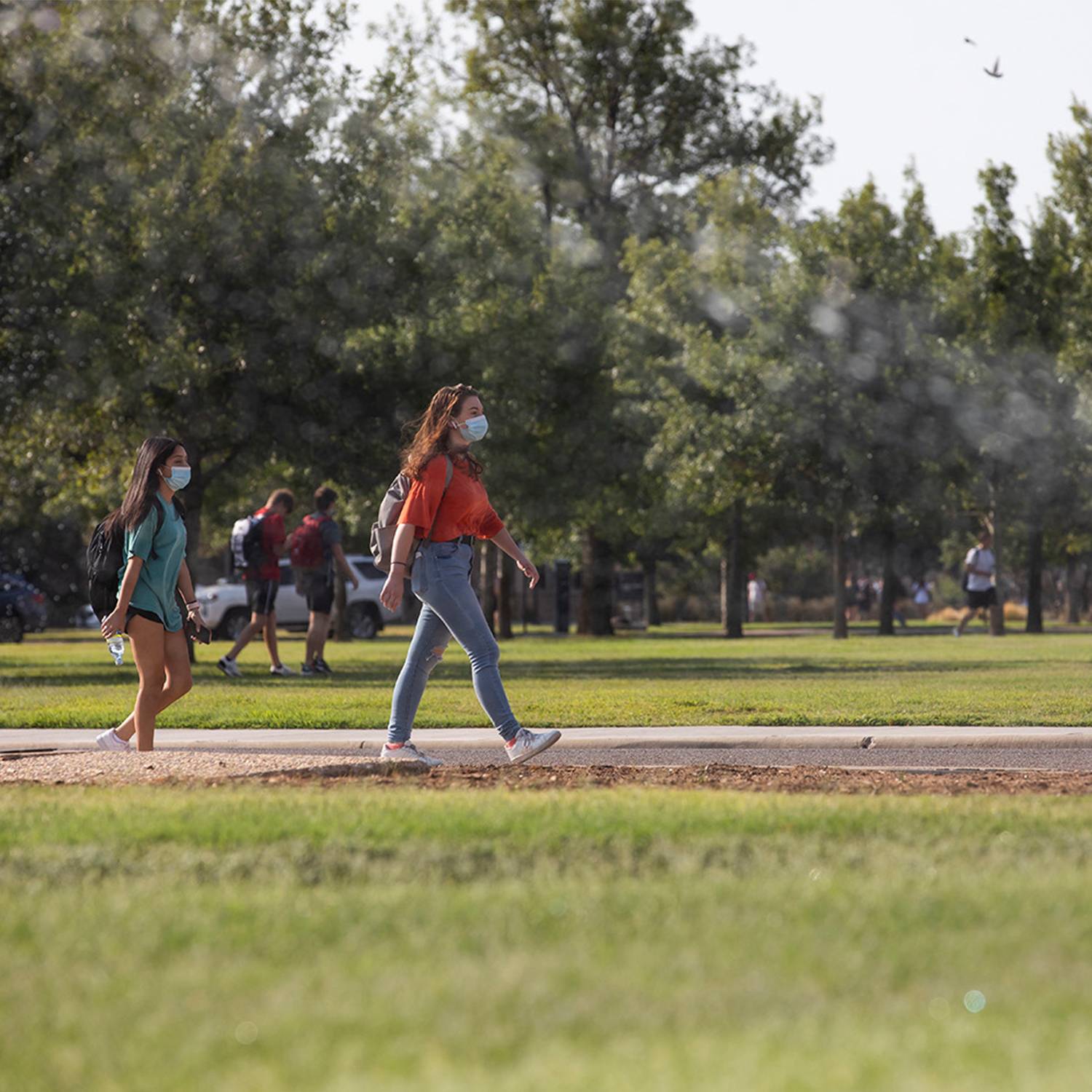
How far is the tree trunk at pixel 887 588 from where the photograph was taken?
44188 millimetres

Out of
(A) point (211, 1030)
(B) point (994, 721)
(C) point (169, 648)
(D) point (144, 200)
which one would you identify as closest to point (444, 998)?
(A) point (211, 1030)

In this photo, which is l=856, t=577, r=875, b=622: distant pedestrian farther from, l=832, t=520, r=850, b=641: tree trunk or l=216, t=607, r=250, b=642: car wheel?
l=216, t=607, r=250, b=642: car wheel

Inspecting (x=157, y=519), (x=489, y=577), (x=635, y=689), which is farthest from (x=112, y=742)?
(x=489, y=577)

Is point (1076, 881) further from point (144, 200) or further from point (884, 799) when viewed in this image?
point (144, 200)

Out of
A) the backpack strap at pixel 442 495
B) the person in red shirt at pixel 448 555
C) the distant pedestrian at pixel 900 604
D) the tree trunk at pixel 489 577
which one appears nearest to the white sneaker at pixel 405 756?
the person in red shirt at pixel 448 555

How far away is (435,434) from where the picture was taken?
1005cm

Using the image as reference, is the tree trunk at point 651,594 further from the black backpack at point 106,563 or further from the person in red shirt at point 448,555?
the person in red shirt at point 448,555

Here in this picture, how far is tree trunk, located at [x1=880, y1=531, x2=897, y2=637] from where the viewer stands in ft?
145

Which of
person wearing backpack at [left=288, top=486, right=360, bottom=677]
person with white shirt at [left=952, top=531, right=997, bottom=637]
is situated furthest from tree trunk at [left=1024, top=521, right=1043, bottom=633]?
person wearing backpack at [left=288, top=486, right=360, bottom=677]

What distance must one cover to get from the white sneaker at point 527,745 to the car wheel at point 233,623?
29.3 meters

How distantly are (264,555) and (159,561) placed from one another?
9.83 meters

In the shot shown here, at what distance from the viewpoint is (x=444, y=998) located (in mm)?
4363

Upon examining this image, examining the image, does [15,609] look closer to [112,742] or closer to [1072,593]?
[112,742]

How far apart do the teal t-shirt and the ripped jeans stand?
4.84 ft
